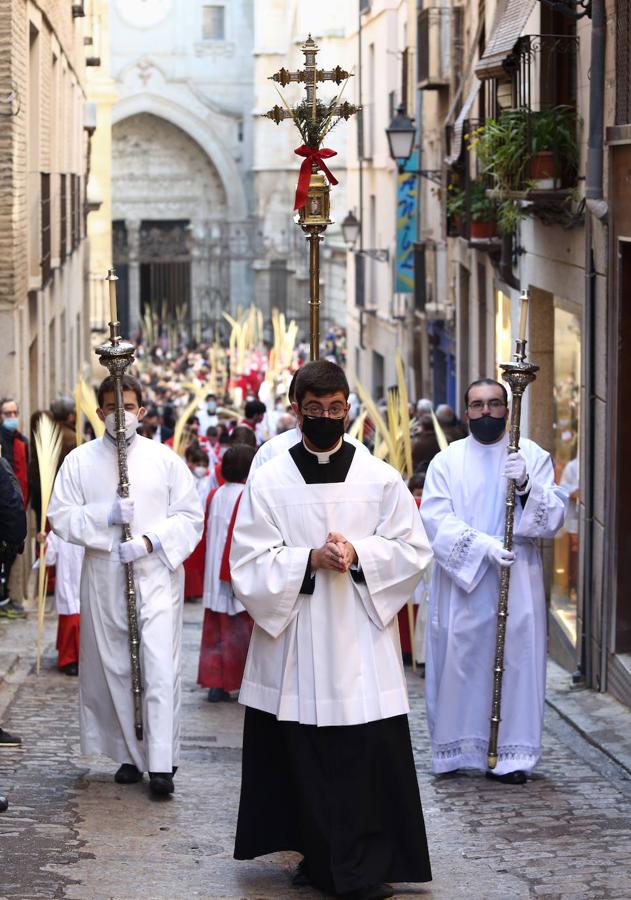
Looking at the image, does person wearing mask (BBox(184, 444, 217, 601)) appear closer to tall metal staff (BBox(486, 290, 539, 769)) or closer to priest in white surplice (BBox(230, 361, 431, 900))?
tall metal staff (BBox(486, 290, 539, 769))

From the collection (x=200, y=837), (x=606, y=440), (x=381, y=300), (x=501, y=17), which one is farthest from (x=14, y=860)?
(x=381, y=300)

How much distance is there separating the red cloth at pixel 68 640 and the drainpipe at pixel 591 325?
10.2 feet

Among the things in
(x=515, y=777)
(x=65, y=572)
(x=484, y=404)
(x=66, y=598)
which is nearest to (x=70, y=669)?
(x=66, y=598)

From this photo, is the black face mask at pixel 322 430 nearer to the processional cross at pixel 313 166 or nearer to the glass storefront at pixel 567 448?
the processional cross at pixel 313 166

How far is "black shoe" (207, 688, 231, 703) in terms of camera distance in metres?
9.98

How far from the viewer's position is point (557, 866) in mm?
6176

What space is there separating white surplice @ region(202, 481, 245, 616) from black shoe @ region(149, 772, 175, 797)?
2.72 metres

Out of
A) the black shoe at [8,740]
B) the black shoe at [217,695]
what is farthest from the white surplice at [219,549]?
the black shoe at [8,740]

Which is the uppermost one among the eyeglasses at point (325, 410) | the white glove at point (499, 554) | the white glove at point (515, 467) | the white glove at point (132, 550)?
the eyeglasses at point (325, 410)

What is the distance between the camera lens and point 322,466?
19.7ft

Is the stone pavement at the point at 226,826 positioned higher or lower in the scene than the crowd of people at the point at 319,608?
lower

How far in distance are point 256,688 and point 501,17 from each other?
8933mm

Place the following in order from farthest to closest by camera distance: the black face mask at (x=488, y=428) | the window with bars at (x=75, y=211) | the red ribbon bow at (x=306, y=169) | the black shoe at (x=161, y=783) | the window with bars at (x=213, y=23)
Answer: the window with bars at (x=213, y=23)
the window with bars at (x=75, y=211)
the red ribbon bow at (x=306, y=169)
the black face mask at (x=488, y=428)
the black shoe at (x=161, y=783)

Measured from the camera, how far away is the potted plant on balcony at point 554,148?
1127 centimetres
